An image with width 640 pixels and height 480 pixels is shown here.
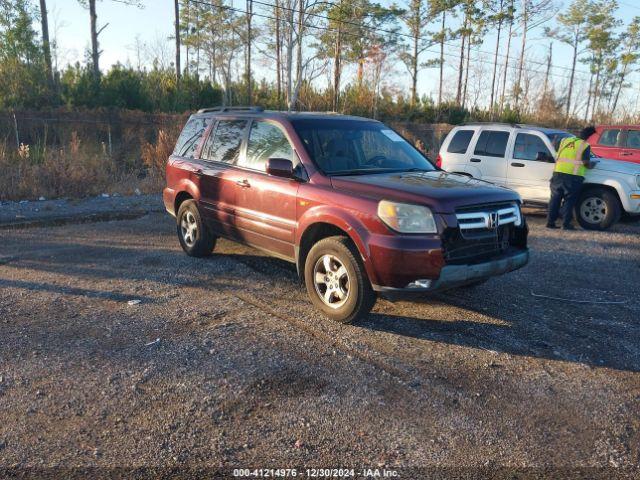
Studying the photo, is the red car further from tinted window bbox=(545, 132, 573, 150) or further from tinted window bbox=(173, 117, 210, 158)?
tinted window bbox=(173, 117, 210, 158)

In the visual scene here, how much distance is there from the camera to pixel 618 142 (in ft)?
42.0

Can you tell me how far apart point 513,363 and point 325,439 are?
5.87 feet

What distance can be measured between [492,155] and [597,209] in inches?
83.4

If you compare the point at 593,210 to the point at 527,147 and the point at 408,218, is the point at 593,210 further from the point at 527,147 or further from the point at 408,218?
the point at 408,218

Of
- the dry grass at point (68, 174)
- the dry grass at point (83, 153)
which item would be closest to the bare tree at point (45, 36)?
the dry grass at point (83, 153)

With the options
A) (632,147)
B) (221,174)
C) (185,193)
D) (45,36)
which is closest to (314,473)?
(221,174)

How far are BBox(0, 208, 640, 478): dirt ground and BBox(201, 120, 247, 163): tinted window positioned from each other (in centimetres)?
136

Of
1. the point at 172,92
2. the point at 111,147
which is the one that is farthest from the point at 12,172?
the point at 172,92

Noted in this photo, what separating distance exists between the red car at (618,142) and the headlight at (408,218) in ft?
34.6

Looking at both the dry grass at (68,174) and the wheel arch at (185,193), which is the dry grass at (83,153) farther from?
the wheel arch at (185,193)

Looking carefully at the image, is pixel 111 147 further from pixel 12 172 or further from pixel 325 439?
pixel 325 439

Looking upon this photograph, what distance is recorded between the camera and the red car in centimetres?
1250

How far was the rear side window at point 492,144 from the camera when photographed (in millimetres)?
10242

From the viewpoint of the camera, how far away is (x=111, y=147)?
15875mm
